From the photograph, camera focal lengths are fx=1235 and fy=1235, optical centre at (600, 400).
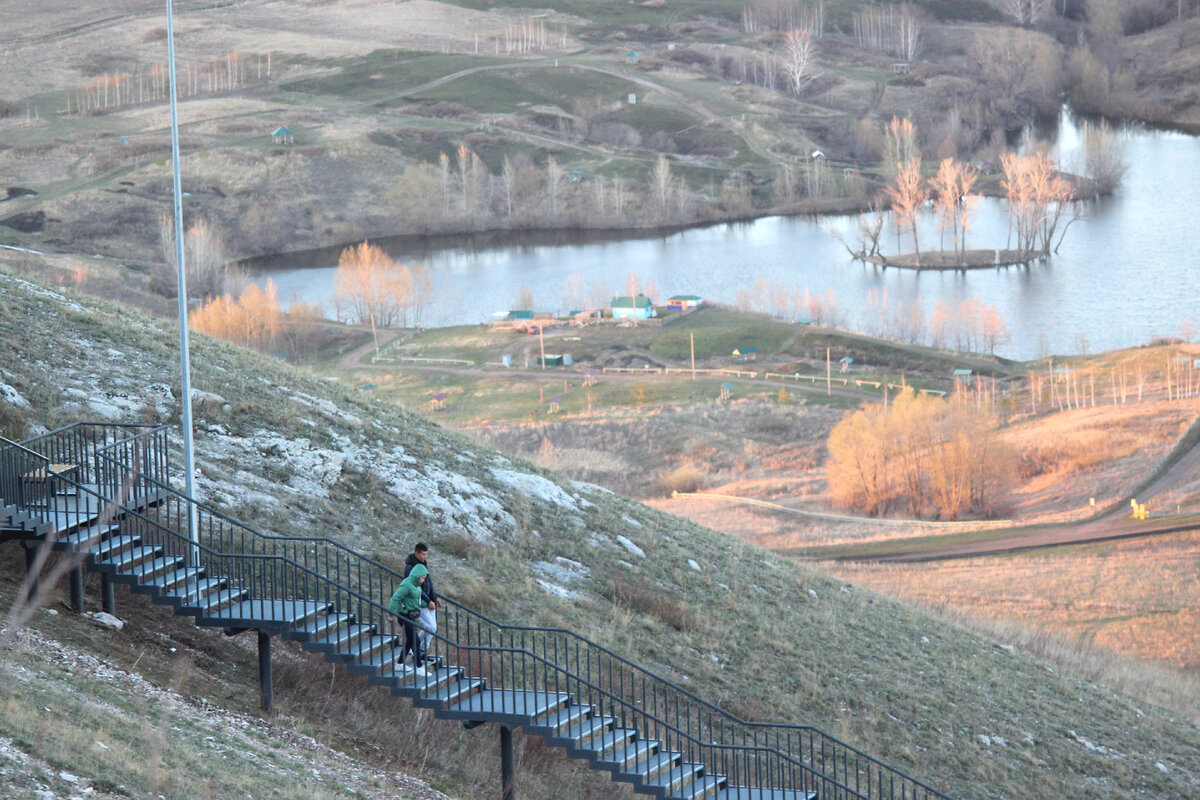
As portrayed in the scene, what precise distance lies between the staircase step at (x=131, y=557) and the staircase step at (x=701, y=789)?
6.87 metres

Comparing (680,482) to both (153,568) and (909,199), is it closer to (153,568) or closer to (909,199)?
(153,568)

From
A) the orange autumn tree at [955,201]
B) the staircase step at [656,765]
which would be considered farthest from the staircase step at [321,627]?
the orange autumn tree at [955,201]

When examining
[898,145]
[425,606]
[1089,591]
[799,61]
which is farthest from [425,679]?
[799,61]

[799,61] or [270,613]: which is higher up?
[799,61]

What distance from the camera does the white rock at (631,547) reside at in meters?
25.2

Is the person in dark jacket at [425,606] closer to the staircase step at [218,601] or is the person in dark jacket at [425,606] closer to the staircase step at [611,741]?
the staircase step at [218,601]

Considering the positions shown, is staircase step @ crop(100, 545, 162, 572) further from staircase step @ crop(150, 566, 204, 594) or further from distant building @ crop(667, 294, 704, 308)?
distant building @ crop(667, 294, 704, 308)

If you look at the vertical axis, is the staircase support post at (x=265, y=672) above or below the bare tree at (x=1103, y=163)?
below

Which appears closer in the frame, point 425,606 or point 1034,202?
point 425,606

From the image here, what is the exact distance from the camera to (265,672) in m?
14.7

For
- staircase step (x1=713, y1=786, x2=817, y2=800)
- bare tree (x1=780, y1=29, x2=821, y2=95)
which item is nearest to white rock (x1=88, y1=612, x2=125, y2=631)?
staircase step (x1=713, y1=786, x2=817, y2=800)

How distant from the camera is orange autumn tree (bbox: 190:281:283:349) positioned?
305 feet

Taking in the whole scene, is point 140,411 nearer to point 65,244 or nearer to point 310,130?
point 65,244

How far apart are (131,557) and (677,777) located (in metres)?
7.04
